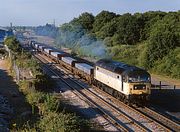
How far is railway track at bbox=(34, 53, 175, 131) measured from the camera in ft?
82.0

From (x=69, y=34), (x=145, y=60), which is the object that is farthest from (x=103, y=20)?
(x=145, y=60)

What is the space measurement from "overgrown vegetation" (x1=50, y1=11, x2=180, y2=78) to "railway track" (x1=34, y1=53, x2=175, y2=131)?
16.1m

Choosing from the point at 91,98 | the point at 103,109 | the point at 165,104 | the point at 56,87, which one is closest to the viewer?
the point at 103,109

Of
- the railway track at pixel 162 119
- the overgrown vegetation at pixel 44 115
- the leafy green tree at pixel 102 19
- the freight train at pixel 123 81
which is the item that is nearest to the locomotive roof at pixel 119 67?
the freight train at pixel 123 81

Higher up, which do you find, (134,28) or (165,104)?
(134,28)

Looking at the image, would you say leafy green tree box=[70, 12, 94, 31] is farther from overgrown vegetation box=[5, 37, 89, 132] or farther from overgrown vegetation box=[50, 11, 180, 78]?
overgrown vegetation box=[5, 37, 89, 132]

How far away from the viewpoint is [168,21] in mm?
61719

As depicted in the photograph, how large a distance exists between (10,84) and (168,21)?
28564 mm

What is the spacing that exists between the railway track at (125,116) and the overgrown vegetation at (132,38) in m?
16.1

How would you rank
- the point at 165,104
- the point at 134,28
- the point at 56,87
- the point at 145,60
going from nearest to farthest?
the point at 165,104 < the point at 56,87 < the point at 145,60 < the point at 134,28

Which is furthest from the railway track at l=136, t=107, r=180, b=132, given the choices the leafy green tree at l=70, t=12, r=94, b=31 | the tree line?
the leafy green tree at l=70, t=12, r=94, b=31

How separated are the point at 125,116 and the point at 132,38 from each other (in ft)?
154

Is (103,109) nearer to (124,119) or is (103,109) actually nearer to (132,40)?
(124,119)

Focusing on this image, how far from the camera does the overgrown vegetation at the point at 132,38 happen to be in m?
52.0
